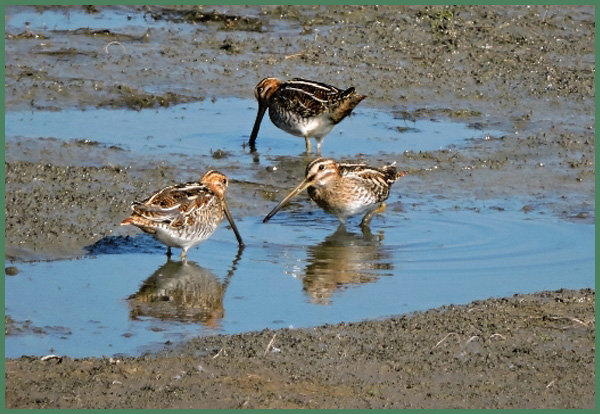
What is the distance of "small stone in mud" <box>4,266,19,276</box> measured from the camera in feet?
29.1

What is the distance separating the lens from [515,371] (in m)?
6.91

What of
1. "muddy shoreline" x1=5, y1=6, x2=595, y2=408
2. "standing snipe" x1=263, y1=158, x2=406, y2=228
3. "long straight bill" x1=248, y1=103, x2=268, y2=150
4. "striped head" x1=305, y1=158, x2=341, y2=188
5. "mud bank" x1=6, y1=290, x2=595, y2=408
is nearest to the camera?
"mud bank" x1=6, y1=290, x2=595, y2=408

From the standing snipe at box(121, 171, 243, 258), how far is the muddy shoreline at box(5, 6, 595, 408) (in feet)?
2.31

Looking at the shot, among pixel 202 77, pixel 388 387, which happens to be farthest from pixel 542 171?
pixel 388 387

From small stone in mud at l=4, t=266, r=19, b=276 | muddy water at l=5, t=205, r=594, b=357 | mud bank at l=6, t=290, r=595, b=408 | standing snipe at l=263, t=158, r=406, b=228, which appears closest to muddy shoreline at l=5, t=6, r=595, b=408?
mud bank at l=6, t=290, r=595, b=408

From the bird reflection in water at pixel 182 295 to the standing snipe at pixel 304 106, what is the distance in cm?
375

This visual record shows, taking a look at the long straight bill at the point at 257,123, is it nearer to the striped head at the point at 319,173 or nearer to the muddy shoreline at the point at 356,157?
the muddy shoreline at the point at 356,157

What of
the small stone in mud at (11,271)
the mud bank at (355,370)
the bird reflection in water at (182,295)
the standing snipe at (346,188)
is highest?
the mud bank at (355,370)

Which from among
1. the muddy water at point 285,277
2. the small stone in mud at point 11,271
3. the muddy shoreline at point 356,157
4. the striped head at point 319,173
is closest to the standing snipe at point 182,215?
the muddy water at point 285,277

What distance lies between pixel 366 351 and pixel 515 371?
884mm

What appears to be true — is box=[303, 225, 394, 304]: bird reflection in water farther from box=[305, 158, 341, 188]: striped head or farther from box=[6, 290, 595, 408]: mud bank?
box=[6, 290, 595, 408]: mud bank

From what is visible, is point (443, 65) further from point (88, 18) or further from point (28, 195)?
point (28, 195)

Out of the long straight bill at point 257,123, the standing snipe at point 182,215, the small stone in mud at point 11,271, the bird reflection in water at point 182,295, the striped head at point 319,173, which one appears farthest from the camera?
the long straight bill at point 257,123

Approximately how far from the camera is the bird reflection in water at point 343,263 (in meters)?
8.90
